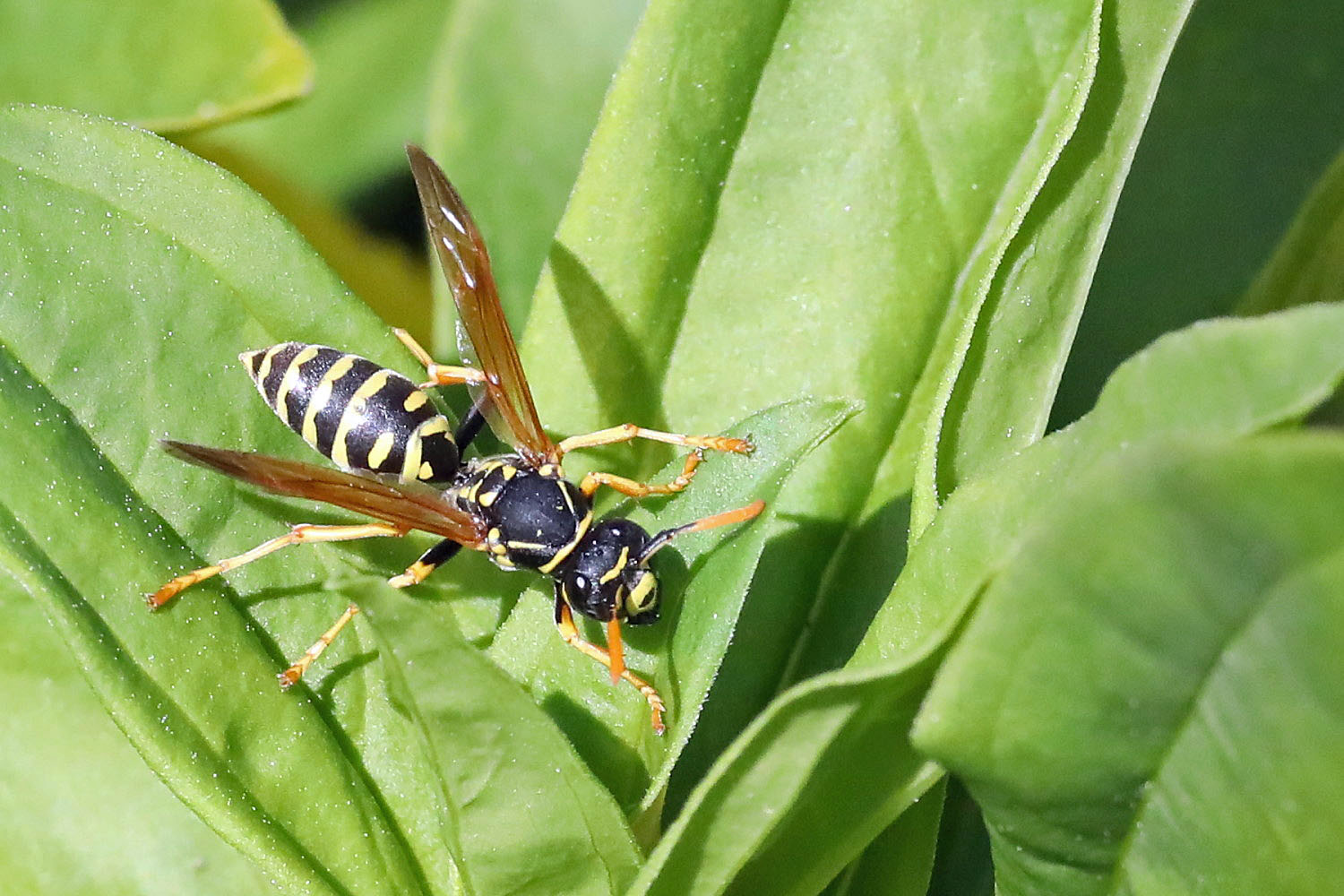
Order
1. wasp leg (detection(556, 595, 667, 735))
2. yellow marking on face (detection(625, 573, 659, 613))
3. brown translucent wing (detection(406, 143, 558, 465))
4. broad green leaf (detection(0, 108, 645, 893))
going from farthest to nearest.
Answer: brown translucent wing (detection(406, 143, 558, 465)) < yellow marking on face (detection(625, 573, 659, 613)) < wasp leg (detection(556, 595, 667, 735)) < broad green leaf (detection(0, 108, 645, 893))

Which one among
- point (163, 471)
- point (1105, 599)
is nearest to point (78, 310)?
point (163, 471)

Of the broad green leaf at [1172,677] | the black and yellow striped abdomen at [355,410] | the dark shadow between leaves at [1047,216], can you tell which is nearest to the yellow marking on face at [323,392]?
the black and yellow striped abdomen at [355,410]

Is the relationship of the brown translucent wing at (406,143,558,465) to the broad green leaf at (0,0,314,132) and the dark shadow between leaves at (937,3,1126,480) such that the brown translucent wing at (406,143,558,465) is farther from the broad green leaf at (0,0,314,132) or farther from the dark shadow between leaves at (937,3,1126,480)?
the dark shadow between leaves at (937,3,1126,480)

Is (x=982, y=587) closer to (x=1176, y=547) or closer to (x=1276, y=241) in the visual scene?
(x=1176, y=547)

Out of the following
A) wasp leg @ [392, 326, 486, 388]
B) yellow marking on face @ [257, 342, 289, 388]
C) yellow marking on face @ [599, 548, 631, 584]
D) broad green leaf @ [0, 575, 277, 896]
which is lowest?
broad green leaf @ [0, 575, 277, 896]

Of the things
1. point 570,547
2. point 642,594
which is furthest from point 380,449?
point 642,594

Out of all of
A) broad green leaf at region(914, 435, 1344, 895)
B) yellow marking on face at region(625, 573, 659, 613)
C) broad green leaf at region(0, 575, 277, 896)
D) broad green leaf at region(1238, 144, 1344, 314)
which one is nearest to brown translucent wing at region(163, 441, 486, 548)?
yellow marking on face at region(625, 573, 659, 613)
